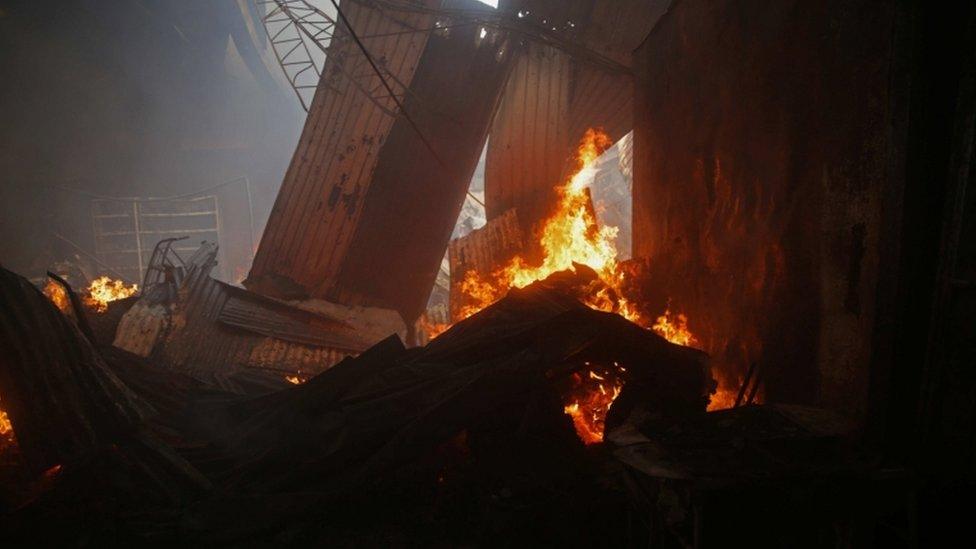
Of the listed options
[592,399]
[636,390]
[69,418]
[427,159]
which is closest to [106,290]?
[427,159]

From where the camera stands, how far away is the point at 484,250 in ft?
33.0

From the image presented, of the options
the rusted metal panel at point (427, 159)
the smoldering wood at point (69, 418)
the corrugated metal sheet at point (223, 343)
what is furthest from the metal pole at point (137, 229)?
the smoldering wood at point (69, 418)

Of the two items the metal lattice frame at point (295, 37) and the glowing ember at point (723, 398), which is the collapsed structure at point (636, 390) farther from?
the metal lattice frame at point (295, 37)

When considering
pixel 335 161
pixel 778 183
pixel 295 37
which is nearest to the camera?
pixel 778 183

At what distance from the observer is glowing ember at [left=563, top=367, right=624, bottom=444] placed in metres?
4.54

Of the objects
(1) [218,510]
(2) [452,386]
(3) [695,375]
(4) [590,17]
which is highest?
(4) [590,17]

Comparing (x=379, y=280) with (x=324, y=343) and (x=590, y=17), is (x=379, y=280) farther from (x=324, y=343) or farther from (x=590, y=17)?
(x=590, y=17)

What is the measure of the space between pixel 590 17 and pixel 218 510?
9.40 m

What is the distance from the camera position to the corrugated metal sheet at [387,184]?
31.3 ft

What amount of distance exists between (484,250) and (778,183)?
21.5ft

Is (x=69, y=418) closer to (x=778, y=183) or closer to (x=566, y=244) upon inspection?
(x=778, y=183)

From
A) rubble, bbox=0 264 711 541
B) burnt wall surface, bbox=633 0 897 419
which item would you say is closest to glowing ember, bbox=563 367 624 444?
rubble, bbox=0 264 711 541

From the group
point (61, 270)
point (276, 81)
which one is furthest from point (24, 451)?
point (276, 81)

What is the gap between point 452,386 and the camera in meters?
4.09
